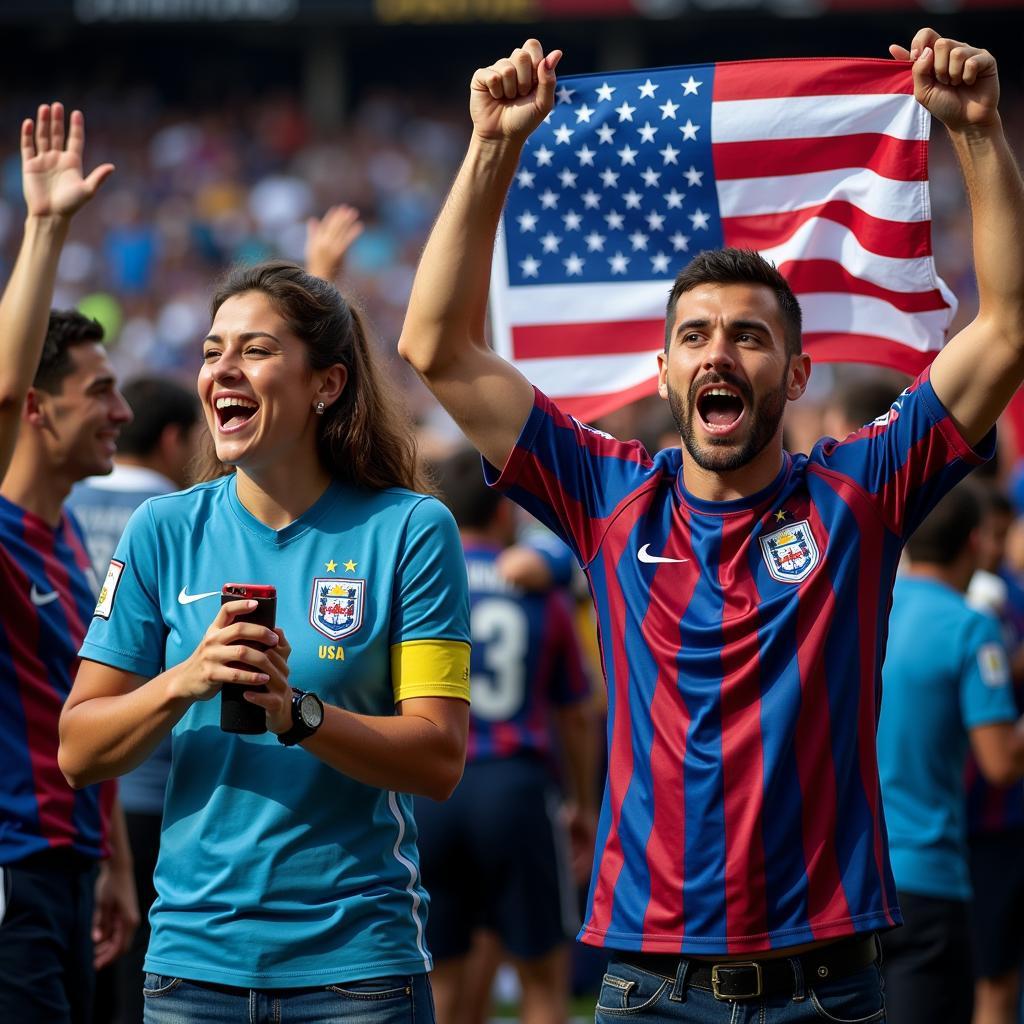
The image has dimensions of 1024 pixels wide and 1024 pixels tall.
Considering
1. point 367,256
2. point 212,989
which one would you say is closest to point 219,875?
point 212,989

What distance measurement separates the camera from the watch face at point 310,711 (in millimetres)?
2908

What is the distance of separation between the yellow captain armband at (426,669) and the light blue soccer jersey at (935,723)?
2192mm

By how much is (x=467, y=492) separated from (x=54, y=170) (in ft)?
8.55

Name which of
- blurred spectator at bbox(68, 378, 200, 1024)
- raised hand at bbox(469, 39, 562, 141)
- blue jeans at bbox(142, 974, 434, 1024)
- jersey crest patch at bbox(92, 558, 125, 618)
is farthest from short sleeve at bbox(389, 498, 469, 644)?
blurred spectator at bbox(68, 378, 200, 1024)

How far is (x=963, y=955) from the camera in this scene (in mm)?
5102

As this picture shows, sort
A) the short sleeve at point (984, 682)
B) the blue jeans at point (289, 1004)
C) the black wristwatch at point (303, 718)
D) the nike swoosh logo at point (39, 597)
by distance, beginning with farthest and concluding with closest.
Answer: the short sleeve at point (984, 682)
the nike swoosh logo at point (39, 597)
the blue jeans at point (289, 1004)
the black wristwatch at point (303, 718)

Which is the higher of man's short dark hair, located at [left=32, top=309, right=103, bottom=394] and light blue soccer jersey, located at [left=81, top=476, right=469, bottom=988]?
man's short dark hair, located at [left=32, top=309, right=103, bottom=394]

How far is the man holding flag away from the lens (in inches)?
122

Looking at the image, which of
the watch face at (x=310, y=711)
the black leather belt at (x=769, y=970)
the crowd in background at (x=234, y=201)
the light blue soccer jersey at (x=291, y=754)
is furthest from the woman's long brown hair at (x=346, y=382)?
the crowd in background at (x=234, y=201)

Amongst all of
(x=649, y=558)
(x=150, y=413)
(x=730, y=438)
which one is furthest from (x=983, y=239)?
(x=150, y=413)

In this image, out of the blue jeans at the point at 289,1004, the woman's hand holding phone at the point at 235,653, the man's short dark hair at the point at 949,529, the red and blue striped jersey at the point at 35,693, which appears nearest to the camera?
the woman's hand holding phone at the point at 235,653

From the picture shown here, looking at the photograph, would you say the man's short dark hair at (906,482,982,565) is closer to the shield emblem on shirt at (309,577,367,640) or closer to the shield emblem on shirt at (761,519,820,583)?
the shield emblem on shirt at (761,519,820,583)

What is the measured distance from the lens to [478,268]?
3375 mm

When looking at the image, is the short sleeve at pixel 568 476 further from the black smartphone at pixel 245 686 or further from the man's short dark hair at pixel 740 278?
the black smartphone at pixel 245 686
